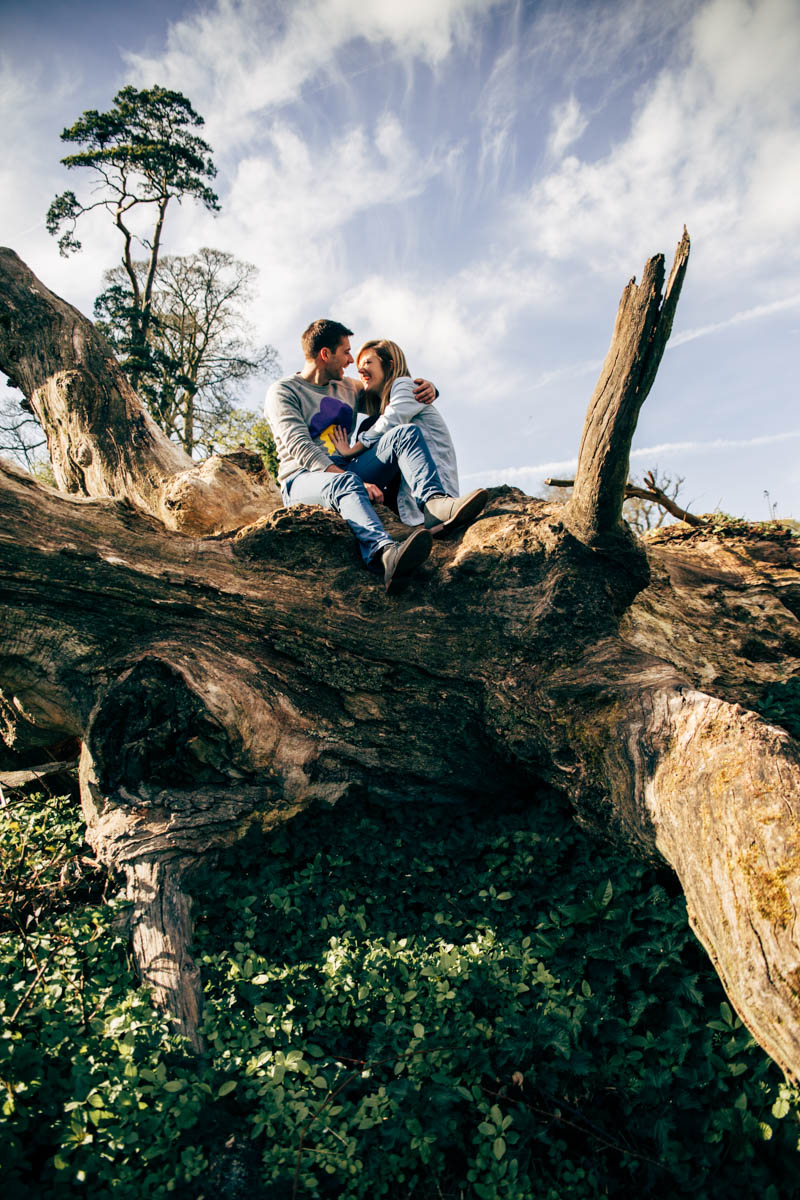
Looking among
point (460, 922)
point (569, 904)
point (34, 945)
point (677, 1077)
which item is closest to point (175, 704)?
point (34, 945)

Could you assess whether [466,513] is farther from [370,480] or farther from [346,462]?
[346,462]

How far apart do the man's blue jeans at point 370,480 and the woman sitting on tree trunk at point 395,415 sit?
0.09 meters

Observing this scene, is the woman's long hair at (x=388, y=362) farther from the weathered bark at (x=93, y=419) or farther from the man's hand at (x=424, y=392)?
the weathered bark at (x=93, y=419)

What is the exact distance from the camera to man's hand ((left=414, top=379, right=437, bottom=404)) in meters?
4.62

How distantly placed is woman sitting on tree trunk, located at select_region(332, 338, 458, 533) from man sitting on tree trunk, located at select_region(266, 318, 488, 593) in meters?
0.08

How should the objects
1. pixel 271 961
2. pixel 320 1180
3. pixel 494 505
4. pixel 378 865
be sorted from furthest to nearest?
pixel 494 505 < pixel 378 865 < pixel 271 961 < pixel 320 1180

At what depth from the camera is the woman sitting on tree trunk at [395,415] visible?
4.49m

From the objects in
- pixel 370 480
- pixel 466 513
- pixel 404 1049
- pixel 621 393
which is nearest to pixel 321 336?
pixel 370 480

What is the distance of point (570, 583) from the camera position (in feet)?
12.5

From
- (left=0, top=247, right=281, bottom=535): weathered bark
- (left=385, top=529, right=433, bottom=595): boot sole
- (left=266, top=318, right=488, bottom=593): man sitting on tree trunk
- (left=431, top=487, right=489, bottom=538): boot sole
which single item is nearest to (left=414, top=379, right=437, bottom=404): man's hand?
(left=266, top=318, right=488, bottom=593): man sitting on tree trunk

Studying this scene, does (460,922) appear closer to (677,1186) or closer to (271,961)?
(271,961)

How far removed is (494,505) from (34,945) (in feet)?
12.1

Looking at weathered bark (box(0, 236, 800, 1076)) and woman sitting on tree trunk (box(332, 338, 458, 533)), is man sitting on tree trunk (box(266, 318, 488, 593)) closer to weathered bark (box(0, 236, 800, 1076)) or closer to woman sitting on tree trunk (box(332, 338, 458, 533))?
woman sitting on tree trunk (box(332, 338, 458, 533))

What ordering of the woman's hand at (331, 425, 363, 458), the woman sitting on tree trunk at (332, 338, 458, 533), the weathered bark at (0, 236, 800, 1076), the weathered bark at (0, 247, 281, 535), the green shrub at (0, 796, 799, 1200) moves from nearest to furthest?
the green shrub at (0, 796, 799, 1200) < the weathered bark at (0, 236, 800, 1076) < the woman sitting on tree trunk at (332, 338, 458, 533) < the woman's hand at (331, 425, 363, 458) < the weathered bark at (0, 247, 281, 535)
